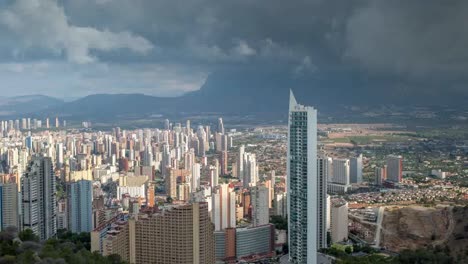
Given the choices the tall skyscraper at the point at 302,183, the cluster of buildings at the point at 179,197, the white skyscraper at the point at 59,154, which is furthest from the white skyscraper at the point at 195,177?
the tall skyscraper at the point at 302,183

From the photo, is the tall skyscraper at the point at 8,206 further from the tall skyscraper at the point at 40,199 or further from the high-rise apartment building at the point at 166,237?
the high-rise apartment building at the point at 166,237

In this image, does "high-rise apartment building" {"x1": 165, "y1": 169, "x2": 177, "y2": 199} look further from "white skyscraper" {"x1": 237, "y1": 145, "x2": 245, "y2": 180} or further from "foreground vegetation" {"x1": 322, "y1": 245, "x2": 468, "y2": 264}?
"foreground vegetation" {"x1": 322, "y1": 245, "x2": 468, "y2": 264}

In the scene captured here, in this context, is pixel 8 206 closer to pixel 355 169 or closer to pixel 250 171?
pixel 250 171

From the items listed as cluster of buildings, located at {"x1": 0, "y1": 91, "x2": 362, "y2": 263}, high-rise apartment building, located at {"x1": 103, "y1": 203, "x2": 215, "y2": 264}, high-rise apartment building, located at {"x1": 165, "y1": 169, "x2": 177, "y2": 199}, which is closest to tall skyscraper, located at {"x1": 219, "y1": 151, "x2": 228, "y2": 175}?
cluster of buildings, located at {"x1": 0, "y1": 91, "x2": 362, "y2": 263}

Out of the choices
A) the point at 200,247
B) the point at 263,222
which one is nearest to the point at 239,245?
the point at 263,222

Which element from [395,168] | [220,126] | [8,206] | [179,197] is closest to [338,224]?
[179,197]
